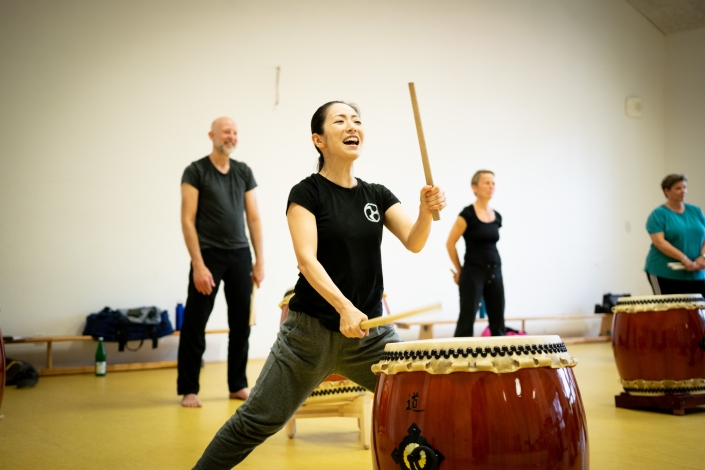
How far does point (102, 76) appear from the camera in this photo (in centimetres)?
690

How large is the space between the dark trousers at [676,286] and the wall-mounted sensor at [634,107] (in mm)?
5985

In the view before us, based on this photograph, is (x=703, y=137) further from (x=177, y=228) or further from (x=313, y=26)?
(x=177, y=228)

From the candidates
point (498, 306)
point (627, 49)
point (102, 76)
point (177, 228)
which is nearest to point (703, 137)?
point (627, 49)

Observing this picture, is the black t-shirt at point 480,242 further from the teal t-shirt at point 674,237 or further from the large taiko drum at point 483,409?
the large taiko drum at point 483,409

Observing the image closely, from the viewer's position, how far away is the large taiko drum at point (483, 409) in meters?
1.48

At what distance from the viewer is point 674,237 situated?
4918 millimetres

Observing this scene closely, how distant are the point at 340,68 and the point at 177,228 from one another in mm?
2724

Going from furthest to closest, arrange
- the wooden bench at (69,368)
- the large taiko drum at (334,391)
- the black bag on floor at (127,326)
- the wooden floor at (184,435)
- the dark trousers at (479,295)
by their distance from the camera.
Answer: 1. the black bag on floor at (127,326)
2. the wooden bench at (69,368)
3. the dark trousers at (479,295)
4. the large taiko drum at (334,391)
5. the wooden floor at (184,435)

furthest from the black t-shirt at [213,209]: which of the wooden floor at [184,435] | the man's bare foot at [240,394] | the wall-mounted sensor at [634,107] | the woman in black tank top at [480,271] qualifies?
the wall-mounted sensor at [634,107]

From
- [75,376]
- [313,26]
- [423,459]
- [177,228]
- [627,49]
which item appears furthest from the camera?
[627,49]

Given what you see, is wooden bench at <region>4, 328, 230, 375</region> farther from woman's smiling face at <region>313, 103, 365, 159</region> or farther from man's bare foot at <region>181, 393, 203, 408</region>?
woman's smiling face at <region>313, 103, 365, 159</region>

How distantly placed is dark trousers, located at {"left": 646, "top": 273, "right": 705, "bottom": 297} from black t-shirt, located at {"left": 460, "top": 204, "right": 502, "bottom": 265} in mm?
1137

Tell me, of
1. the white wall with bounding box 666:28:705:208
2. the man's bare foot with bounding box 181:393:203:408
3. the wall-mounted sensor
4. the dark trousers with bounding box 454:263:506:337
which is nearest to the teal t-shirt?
the dark trousers with bounding box 454:263:506:337

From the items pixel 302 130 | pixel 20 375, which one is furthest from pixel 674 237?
pixel 20 375
